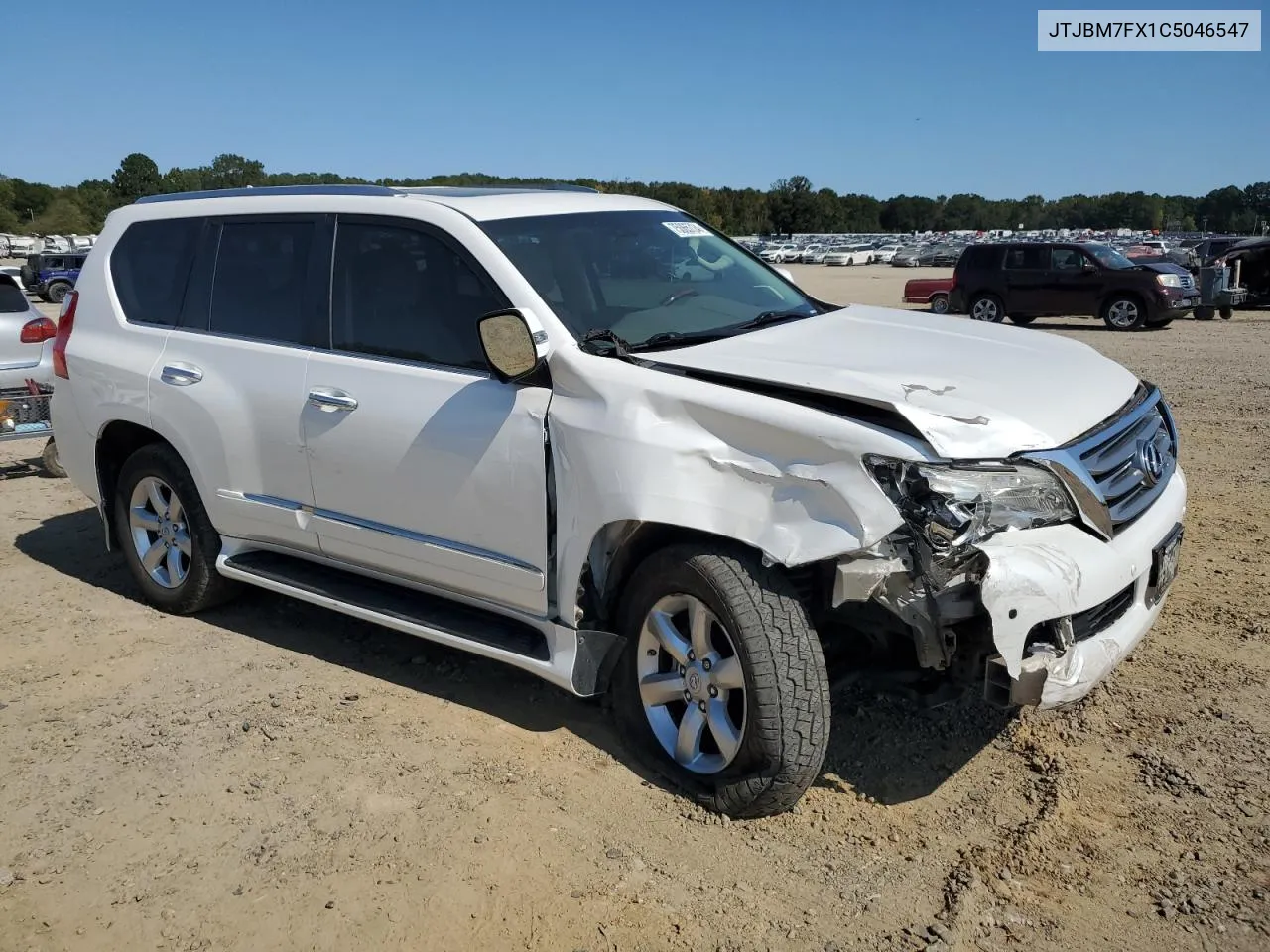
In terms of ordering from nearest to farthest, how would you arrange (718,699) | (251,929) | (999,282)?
1. (251,929)
2. (718,699)
3. (999,282)

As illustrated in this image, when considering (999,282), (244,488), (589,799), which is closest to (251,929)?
(589,799)

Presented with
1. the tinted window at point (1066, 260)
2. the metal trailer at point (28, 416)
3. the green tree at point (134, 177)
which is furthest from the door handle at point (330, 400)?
the green tree at point (134, 177)

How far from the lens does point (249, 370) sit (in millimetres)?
4746

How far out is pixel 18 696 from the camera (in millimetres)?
4672

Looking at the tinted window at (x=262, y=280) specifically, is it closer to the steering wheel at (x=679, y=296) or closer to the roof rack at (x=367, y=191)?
the roof rack at (x=367, y=191)

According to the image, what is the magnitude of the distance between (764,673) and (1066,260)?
2043cm

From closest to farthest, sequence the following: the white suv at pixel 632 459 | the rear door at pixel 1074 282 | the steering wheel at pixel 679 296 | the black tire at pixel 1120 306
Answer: the white suv at pixel 632 459 → the steering wheel at pixel 679 296 → the black tire at pixel 1120 306 → the rear door at pixel 1074 282

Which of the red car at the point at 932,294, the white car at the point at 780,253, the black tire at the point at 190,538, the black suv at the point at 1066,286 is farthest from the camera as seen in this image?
the white car at the point at 780,253

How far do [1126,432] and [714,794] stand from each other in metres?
1.83

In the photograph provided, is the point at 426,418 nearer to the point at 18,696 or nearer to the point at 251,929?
the point at 251,929

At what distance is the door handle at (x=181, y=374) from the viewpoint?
4.96 m

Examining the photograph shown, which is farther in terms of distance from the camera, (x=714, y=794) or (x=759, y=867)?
(x=714, y=794)

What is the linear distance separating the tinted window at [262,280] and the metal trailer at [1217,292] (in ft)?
69.1

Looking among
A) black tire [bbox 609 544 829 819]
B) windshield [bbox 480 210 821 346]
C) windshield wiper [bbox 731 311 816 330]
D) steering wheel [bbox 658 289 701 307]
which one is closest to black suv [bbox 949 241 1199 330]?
windshield [bbox 480 210 821 346]
